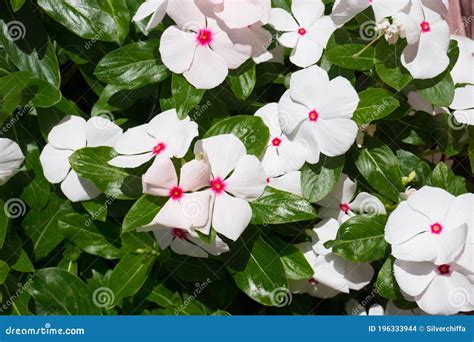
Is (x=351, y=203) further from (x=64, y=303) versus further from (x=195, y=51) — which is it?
(x=64, y=303)

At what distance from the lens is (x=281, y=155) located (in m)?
2.03

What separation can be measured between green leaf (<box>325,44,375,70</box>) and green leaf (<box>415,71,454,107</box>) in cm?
15

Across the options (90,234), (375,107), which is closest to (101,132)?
(90,234)

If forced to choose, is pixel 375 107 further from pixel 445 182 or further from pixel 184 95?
pixel 184 95

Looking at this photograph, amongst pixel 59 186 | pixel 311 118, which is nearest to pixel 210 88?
pixel 311 118

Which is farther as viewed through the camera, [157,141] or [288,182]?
[288,182]

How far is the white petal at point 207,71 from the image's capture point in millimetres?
1948

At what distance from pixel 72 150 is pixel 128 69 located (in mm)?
286

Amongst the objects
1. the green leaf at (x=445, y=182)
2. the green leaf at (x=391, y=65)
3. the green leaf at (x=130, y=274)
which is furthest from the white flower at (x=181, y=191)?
the green leaf at (x=445, y=182)

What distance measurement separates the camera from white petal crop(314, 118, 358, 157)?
77.0 inches

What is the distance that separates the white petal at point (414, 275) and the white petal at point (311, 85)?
0.50m

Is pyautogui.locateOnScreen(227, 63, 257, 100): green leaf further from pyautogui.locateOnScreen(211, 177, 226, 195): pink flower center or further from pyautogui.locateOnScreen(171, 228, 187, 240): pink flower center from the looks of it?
pyautogui.locateOnScreen(171, 228, 187, 240): pink flower center

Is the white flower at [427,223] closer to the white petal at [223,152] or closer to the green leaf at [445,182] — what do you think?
the green leaf at [445,182]

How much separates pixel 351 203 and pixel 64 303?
0.92m
